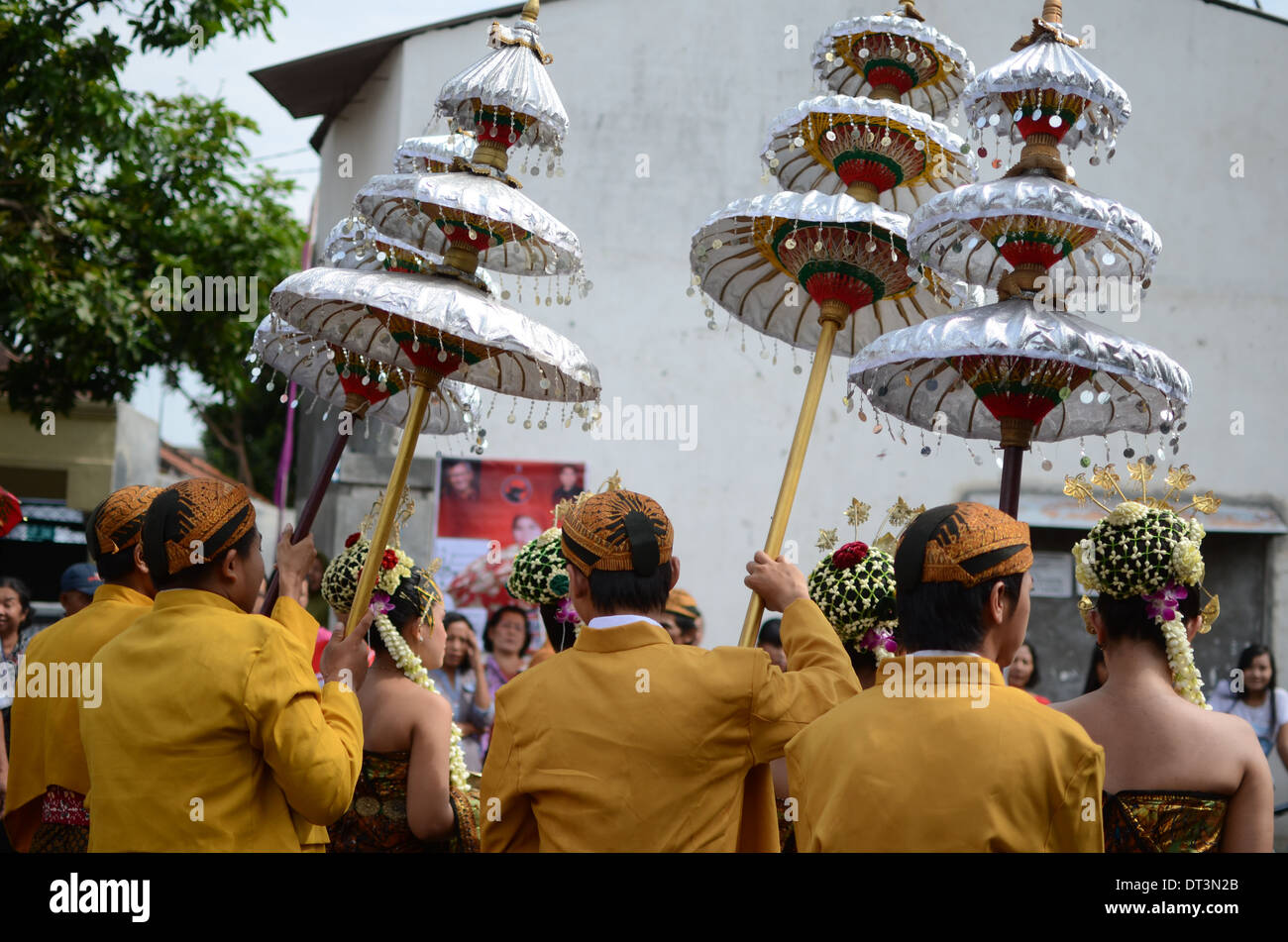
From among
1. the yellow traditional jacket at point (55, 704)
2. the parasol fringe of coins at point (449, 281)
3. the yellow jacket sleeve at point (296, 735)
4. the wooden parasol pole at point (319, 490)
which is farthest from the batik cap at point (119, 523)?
the yellow jacket sleeve at point (296, 735)

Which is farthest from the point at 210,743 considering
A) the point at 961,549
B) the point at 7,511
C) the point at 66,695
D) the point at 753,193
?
the point at 753,193

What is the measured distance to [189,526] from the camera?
9.20ft

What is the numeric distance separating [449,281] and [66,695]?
153cm

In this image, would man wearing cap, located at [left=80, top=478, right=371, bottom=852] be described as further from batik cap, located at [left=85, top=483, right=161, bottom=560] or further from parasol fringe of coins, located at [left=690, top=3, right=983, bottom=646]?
parasol fringe of coins, located at [left=690, top=3, right=983, bottom=646]

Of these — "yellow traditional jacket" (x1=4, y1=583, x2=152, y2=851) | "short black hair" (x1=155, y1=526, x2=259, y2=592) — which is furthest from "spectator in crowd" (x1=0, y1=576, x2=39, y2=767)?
"short black hair" (x1=155, y1=526, x2=259, y2=592)

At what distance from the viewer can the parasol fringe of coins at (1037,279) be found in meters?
3.10

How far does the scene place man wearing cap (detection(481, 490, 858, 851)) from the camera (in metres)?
2.72

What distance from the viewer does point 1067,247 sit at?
3.31 metres

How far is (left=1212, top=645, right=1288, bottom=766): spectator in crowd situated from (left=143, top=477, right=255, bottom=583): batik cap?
18.6 ft

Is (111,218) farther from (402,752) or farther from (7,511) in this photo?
(402,752)

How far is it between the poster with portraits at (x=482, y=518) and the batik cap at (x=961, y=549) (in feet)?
21.8
